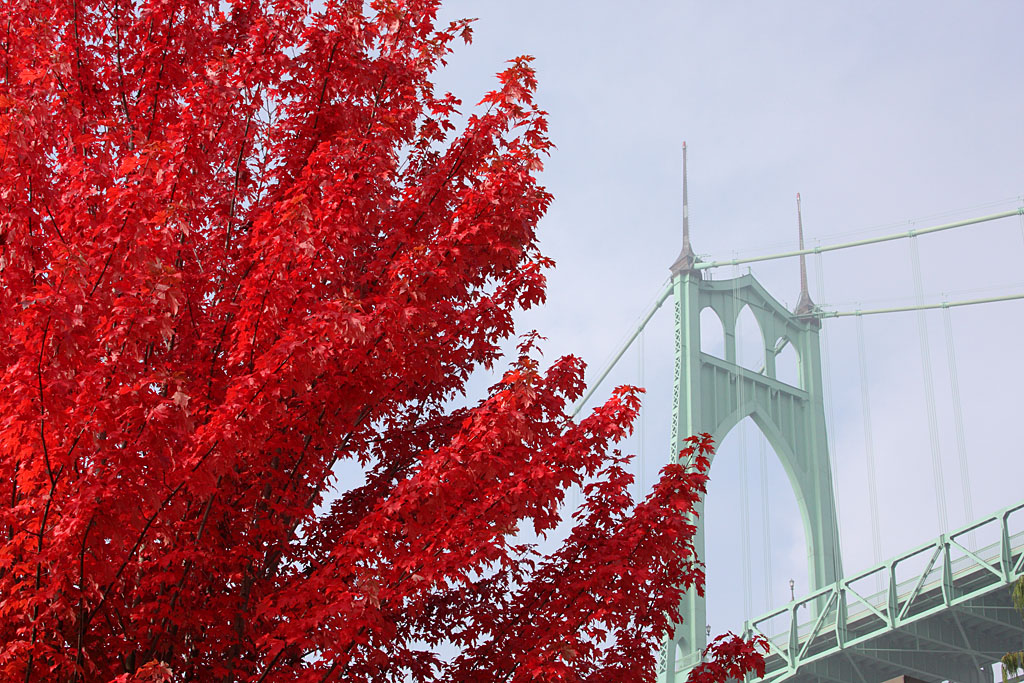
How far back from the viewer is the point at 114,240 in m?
5.40

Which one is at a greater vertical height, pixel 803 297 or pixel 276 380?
pixel 803 297

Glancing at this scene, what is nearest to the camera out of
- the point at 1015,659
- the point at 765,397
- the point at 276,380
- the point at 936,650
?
the point at 276,380

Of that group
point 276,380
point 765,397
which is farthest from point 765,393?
point 276,380

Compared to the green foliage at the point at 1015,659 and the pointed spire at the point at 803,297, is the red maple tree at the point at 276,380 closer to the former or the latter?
the green foliage at the point at 1015,659

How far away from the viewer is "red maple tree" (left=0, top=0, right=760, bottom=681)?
516 centimetres

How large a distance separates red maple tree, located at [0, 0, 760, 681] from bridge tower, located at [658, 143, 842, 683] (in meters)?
29.2

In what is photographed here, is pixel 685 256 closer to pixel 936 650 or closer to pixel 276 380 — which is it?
pixel 936 650

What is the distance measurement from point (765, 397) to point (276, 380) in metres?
37.1

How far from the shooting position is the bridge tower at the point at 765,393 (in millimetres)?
37469

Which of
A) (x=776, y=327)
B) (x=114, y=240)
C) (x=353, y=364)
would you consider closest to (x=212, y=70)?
(x=114, y=240)

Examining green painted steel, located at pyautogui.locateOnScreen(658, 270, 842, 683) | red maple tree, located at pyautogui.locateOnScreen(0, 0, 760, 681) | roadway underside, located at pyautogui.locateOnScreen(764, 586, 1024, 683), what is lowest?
red maple tree, located at pyautogui.locateOnScreen(0, 0, 760, 681)

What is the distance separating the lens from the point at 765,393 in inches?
1610

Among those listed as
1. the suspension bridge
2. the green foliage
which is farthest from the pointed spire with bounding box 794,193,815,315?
the green foliage

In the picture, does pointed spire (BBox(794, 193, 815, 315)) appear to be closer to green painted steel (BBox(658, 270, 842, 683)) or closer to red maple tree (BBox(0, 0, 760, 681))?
green painted steel (BBox(658, 270, 842, 683))
